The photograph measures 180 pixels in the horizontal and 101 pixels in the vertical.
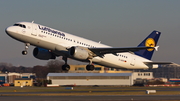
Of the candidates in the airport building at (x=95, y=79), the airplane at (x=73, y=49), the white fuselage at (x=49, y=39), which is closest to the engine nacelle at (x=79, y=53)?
the airplane at (x=73, y=49)

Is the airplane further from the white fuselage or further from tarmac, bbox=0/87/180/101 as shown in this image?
tarmac, bbox=0/87/180/101

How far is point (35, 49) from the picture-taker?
54500 mm

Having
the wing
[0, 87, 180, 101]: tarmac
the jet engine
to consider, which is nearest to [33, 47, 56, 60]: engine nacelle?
the jet engine

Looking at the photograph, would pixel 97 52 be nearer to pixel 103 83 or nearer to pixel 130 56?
pixel 130 56

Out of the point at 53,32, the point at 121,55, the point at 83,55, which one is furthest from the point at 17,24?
the point at 121,55

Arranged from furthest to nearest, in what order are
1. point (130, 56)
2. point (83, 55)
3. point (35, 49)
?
point (130, 56) < point (35, 49) < point (83, 55)

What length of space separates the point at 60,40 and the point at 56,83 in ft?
180

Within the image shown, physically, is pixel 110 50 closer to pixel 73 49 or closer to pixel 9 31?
pixel 73 49

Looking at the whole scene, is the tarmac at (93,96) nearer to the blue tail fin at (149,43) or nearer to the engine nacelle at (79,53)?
the engine nacelle at (79,53)

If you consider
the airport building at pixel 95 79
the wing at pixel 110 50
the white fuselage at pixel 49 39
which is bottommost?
the airport building at pixel 95 79

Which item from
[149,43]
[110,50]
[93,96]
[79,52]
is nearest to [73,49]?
[79,52]

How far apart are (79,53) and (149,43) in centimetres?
1911

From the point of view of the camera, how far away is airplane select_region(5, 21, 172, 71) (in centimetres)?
4688

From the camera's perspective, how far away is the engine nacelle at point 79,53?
4953 cm
